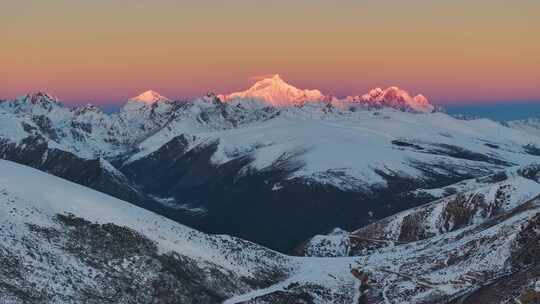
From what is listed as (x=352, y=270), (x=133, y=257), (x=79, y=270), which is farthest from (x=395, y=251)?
(x=79, y=270)

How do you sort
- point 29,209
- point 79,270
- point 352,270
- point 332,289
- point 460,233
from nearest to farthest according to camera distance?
point 79,270 → point 29,209 → point 332,289 → point 352,270 → point 460,233

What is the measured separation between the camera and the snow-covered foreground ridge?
98438 mm

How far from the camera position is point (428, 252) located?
439 feet

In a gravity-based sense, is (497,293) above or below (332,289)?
above

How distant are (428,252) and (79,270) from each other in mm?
56312

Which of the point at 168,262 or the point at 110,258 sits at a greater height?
the point at 110,258

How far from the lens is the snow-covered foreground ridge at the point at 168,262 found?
98.4 m

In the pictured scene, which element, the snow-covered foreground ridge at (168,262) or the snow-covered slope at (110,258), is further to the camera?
the snow-covered foreground ridge at (168,262)

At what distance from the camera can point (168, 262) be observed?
365ft

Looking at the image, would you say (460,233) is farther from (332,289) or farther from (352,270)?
(332,289)

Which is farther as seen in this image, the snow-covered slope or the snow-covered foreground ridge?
the snow-covered foreground ridge

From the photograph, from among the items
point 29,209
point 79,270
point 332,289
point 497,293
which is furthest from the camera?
point 332,289

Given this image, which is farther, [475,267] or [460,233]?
[460,233]

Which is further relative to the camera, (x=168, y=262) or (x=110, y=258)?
(x=168, y=262)
